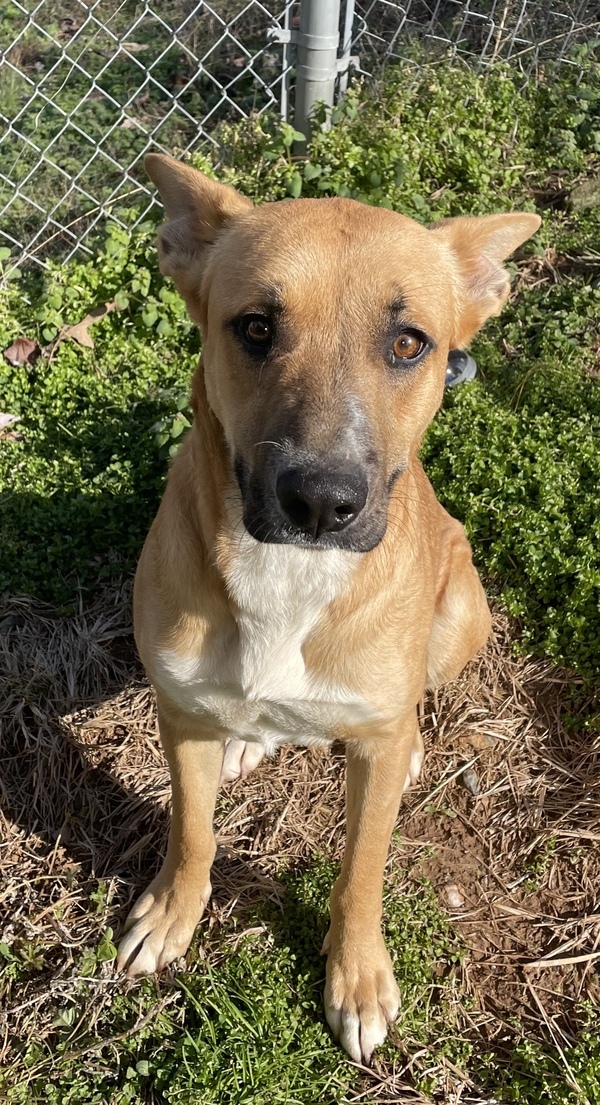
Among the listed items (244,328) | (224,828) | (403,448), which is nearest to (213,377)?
(244,328)

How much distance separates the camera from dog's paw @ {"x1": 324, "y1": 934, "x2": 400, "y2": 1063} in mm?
3088

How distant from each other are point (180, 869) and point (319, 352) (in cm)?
190

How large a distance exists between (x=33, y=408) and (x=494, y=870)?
119 inches

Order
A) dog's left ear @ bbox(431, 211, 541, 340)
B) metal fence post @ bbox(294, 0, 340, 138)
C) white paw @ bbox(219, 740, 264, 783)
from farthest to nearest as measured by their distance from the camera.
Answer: metal fence post @ bbox(294, 0, 340, 138), white paw @ bbox(219, 740, 264, 783), dog's left ear @ bbox(431, 211, 541, 340)

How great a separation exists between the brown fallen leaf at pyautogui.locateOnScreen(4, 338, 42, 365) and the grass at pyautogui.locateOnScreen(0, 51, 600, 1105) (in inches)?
1.8

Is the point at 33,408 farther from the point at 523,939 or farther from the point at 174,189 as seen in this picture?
the point at 523,939

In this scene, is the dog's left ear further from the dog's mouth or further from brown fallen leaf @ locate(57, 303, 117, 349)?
brown fallen leaf @ locate(57, 303, 117, 349)

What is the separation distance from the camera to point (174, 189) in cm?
294

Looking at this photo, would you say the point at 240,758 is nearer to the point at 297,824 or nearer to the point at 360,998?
the point at 297,824

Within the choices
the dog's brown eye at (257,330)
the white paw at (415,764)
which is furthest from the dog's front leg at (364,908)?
the dog's brown eye at (257,330)

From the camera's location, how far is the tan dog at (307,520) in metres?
2.40

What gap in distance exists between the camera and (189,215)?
2941mm

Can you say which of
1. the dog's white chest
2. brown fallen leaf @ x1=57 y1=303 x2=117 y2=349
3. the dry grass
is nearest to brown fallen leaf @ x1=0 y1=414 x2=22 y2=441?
brown fallen leaf @ x1=57 y1=303 x2=117 y2=349

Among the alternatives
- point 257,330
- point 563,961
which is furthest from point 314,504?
point 563,961
